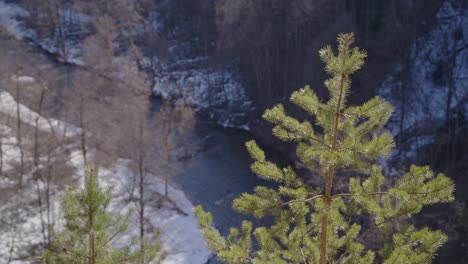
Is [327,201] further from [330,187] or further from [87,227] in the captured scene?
[87,227]

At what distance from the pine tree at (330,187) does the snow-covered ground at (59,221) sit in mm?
12859

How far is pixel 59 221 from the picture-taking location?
21797mm

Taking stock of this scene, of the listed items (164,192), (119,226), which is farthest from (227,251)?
(164,192)

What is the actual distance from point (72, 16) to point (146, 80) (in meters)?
12.7

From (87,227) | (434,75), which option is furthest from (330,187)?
(434,75)

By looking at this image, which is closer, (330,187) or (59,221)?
(330,187)

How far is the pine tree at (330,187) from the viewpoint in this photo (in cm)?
573

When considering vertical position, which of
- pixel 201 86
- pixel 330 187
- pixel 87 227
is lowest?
pixel 330 187

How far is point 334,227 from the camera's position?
6949 mm

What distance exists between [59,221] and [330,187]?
1772 cm

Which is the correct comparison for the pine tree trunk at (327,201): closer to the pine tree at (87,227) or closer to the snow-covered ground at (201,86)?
the pine tree at (87,227)

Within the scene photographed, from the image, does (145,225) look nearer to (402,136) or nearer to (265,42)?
(402,136)

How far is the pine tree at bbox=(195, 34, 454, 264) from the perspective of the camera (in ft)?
18.8

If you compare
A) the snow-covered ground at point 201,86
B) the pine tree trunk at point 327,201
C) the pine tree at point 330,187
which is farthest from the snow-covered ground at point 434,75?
the pine tree trunk at point 327,201
